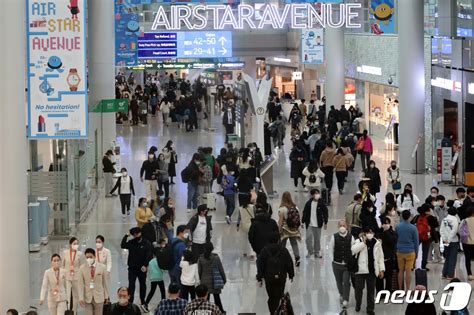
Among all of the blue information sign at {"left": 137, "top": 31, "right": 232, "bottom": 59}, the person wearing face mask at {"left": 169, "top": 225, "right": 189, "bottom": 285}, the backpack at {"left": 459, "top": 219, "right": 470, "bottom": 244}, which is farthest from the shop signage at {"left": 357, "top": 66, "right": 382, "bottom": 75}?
the person wearing face mask at {"left": 169, "top": 225, "right": 189, "bottom": 285}

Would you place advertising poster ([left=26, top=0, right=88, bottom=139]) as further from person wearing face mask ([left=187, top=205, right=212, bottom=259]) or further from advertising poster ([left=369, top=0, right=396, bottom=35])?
advertising poster ([left=369, top=0, right=396, bottom=35])

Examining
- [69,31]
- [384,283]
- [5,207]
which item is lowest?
[384,283]

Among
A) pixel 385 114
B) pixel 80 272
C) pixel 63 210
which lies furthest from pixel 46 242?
pixel 385 114

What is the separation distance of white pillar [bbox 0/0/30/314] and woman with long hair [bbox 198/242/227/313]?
108 inches

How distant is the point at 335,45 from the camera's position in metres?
42.3

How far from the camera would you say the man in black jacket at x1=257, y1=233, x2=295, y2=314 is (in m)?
15.6

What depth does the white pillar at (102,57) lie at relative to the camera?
104 ft

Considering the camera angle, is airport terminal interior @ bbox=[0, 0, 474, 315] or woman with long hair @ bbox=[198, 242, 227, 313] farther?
airport terminal interior @ bbox=[0, 0, 474, 315]

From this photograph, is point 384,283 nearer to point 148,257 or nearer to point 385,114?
point 148,257

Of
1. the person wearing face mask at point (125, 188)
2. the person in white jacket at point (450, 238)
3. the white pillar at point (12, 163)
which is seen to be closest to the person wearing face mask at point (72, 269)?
the white pillar at point (12, 163)

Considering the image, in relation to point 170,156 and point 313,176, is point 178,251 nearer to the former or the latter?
point 313,176

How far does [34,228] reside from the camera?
21.6 metres

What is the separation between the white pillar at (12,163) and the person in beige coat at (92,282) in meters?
1.75

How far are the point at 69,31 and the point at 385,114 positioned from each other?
2456cm
